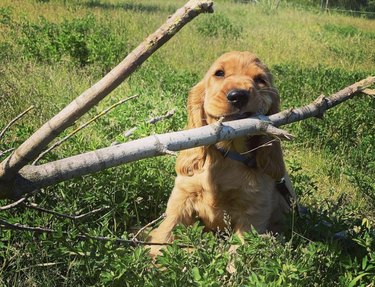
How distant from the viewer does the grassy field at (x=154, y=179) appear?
244 centimetres

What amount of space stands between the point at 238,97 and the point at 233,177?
592 millimetres

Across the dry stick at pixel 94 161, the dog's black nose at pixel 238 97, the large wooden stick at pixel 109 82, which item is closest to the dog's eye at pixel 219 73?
the dog's black nose at pixel 238 97

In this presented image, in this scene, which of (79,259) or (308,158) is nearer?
(79,259)

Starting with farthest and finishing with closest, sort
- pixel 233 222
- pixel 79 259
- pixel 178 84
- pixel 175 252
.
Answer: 1. pixel 178 84
2. pixel 233 222
3. pixel 79 259
4. pixel 175 252

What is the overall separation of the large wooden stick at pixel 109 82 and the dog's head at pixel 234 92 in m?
1.17

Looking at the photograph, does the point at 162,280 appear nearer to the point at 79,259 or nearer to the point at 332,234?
the point at 79,259

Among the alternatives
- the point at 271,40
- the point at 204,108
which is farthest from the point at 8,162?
the point at 271,40

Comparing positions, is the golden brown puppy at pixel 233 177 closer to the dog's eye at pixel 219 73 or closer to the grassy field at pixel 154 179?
the dog's eye at pixel 219 73

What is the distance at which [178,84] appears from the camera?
21.9 feet

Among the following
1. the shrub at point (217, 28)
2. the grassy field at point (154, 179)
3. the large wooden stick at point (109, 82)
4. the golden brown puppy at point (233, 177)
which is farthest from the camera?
the shrub at point (217, 28)

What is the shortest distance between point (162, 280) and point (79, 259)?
56 centimetres

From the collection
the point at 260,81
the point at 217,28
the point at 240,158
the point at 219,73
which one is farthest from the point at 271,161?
the point at 217,28

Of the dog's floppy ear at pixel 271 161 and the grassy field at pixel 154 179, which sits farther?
the dog's floppy ear at pixel 271 161

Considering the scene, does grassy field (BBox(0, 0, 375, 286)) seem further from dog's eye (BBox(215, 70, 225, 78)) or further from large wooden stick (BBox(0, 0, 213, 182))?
dog's eye (BBox(215, 70, 225, 78))
